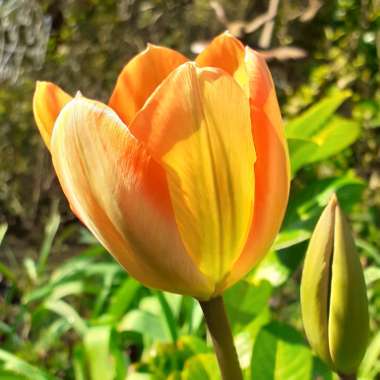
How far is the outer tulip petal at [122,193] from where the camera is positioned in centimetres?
52

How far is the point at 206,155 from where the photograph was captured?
21.0 inches

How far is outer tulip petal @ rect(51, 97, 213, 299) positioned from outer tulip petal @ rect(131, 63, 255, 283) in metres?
0.01

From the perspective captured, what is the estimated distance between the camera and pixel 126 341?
1663 millimetres

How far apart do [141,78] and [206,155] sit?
17 cm

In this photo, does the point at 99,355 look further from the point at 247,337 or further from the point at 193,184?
the point at 193,184

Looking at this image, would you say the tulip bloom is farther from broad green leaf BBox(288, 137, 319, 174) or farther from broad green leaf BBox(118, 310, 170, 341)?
broad green leaf BBox(118, 310, 170, 341)

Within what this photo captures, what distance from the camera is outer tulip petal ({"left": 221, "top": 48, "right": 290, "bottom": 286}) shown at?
547 millimetres

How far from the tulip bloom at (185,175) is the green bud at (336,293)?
0.05 m

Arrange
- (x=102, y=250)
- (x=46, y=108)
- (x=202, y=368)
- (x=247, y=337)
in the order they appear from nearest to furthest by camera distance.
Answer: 1. (x=46, y=108)
2. (x=202, y=368)
3. (x=247, y=337)
4. (x=102, y=250)

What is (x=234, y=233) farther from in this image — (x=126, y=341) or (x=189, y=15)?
(x=189, y=15)

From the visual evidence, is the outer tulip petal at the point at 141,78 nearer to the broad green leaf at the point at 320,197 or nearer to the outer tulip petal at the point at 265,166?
the outer tulip petal at the point at 265,166

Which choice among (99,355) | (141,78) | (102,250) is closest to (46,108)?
(141,78)

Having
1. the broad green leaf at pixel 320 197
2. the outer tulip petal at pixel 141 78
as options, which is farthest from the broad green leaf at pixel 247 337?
the outer tulip petal at pixel 141 78

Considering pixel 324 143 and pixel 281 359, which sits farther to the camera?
pixel 324 143
